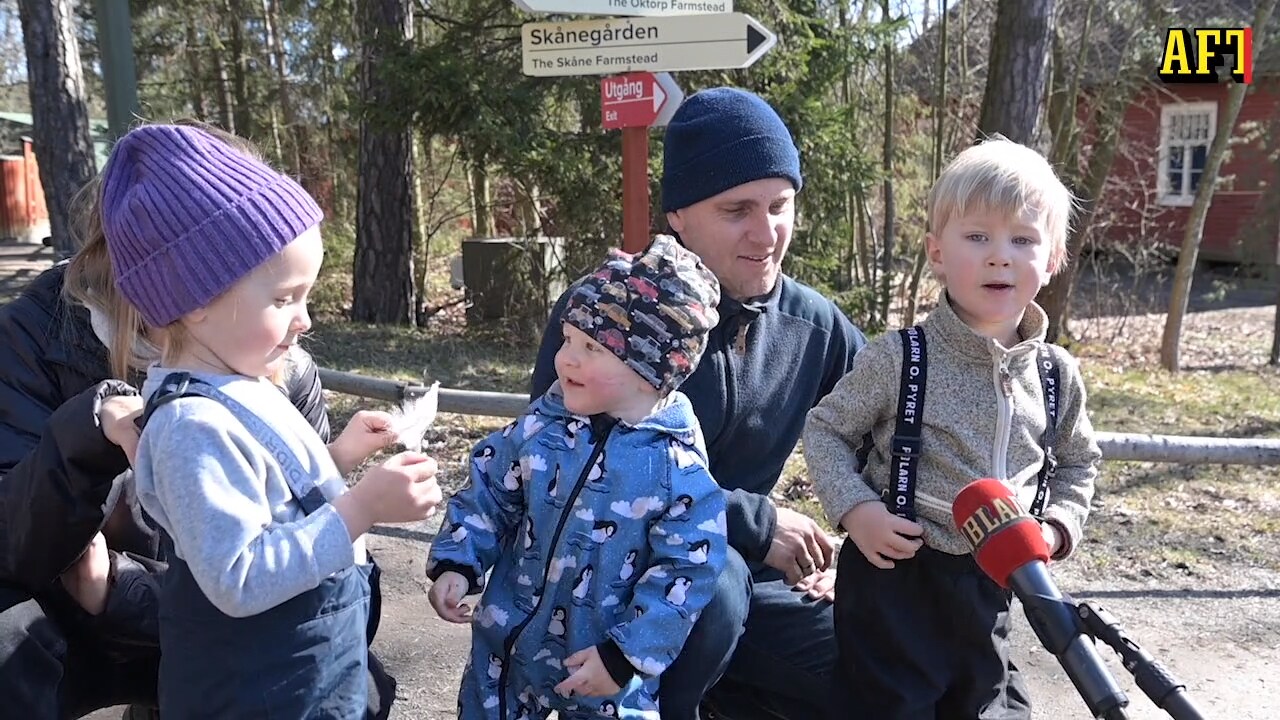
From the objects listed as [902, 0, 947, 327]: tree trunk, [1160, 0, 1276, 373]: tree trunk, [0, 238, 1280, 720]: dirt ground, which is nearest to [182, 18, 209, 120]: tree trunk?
[902, 0, 947, 327]: tree trunk

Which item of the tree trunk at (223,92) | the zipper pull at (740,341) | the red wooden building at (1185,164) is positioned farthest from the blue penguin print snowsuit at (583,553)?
the red wooden building at (1185,164)

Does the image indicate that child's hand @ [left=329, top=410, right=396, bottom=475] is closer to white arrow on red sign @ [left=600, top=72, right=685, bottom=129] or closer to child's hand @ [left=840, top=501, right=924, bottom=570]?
child's hand @ [left=840, top=501, right=924, bottom=570]

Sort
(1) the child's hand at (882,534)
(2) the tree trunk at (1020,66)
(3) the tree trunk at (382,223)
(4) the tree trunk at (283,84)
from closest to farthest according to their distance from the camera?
(1) the child's hand at (882,534) → (2) the tree trunk at (1020,66) → (3) the tree trunk at (382,223) → (4) the tree trunk at (283,84)

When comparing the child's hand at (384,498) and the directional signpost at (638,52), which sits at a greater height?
the directional signpost at (638,52)

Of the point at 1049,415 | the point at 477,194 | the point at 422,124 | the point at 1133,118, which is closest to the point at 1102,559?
the point at 1049,415

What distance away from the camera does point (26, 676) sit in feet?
6.93

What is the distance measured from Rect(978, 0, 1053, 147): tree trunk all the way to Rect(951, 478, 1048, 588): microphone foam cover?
747 cm

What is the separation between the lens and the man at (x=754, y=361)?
257 centimetres

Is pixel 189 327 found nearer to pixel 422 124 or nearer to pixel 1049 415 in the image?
pixel 1049 415

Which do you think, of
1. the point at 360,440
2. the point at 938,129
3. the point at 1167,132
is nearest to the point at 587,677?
the point at 360,440

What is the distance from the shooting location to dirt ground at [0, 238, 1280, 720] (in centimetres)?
338

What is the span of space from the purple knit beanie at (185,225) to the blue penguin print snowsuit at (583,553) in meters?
0.63

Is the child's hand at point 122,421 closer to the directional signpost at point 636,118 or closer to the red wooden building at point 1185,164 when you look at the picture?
the directional signpost at point 636,118

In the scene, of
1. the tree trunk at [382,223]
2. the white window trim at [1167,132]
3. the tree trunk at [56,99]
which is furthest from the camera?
the white window trim at [1167,132]
